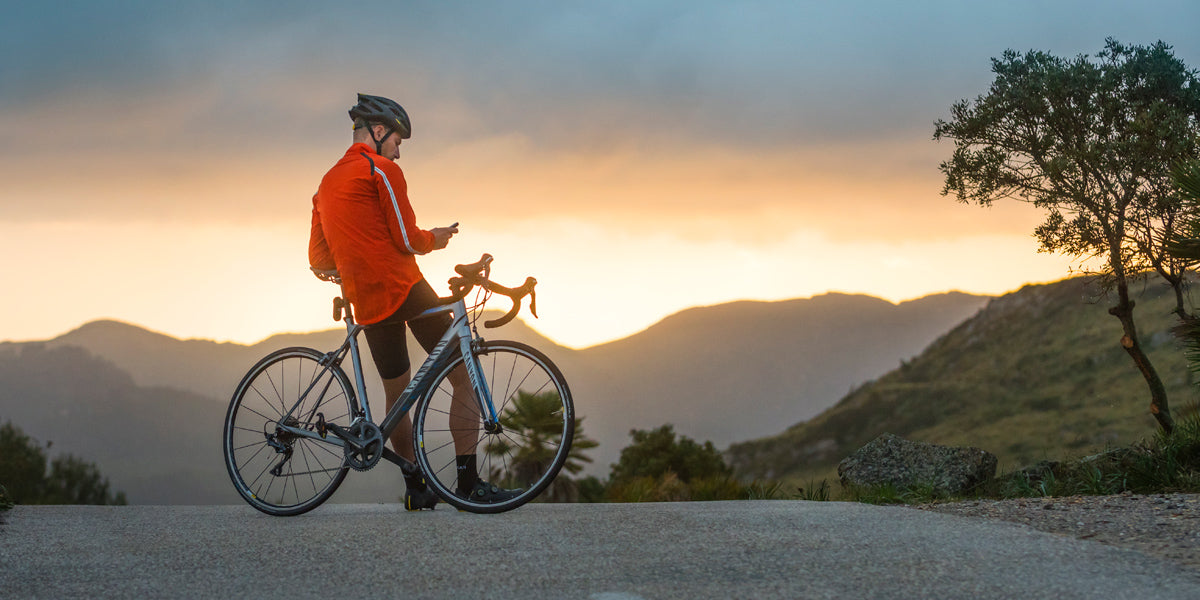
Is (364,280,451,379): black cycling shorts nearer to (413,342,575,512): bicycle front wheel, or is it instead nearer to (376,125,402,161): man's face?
(413,342,575,512): bicycle front wheel

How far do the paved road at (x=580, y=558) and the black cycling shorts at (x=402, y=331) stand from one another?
2.84 feet

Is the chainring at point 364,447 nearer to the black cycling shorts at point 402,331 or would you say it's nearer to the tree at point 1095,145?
the black cycling shorts at point 402,331

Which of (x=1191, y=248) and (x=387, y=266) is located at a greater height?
(x=1191, y=248)

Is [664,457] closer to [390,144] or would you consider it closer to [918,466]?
[918,466]

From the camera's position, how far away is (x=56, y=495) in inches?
2489

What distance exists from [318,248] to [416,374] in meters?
1.04

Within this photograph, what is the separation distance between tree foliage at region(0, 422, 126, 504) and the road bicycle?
59.9 metres

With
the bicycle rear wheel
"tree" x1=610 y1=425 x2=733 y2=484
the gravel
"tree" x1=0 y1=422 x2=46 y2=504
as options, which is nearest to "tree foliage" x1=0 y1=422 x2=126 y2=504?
"tree" x1=0 y1=422 x2=46 y2=504

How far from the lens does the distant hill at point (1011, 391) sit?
81812mm

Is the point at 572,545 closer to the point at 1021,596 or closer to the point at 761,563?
the point at 761,563

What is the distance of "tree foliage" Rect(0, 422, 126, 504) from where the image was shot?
59.7 m

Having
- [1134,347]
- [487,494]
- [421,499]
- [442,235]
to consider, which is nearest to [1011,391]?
[1134,347]

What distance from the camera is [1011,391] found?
111625 mm

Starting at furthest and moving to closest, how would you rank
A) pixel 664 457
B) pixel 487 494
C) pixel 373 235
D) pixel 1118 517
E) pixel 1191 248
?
pixel 664 457, pixel 1191 248, pixel 373 235, pixel 487 494, pixel 1118 517
